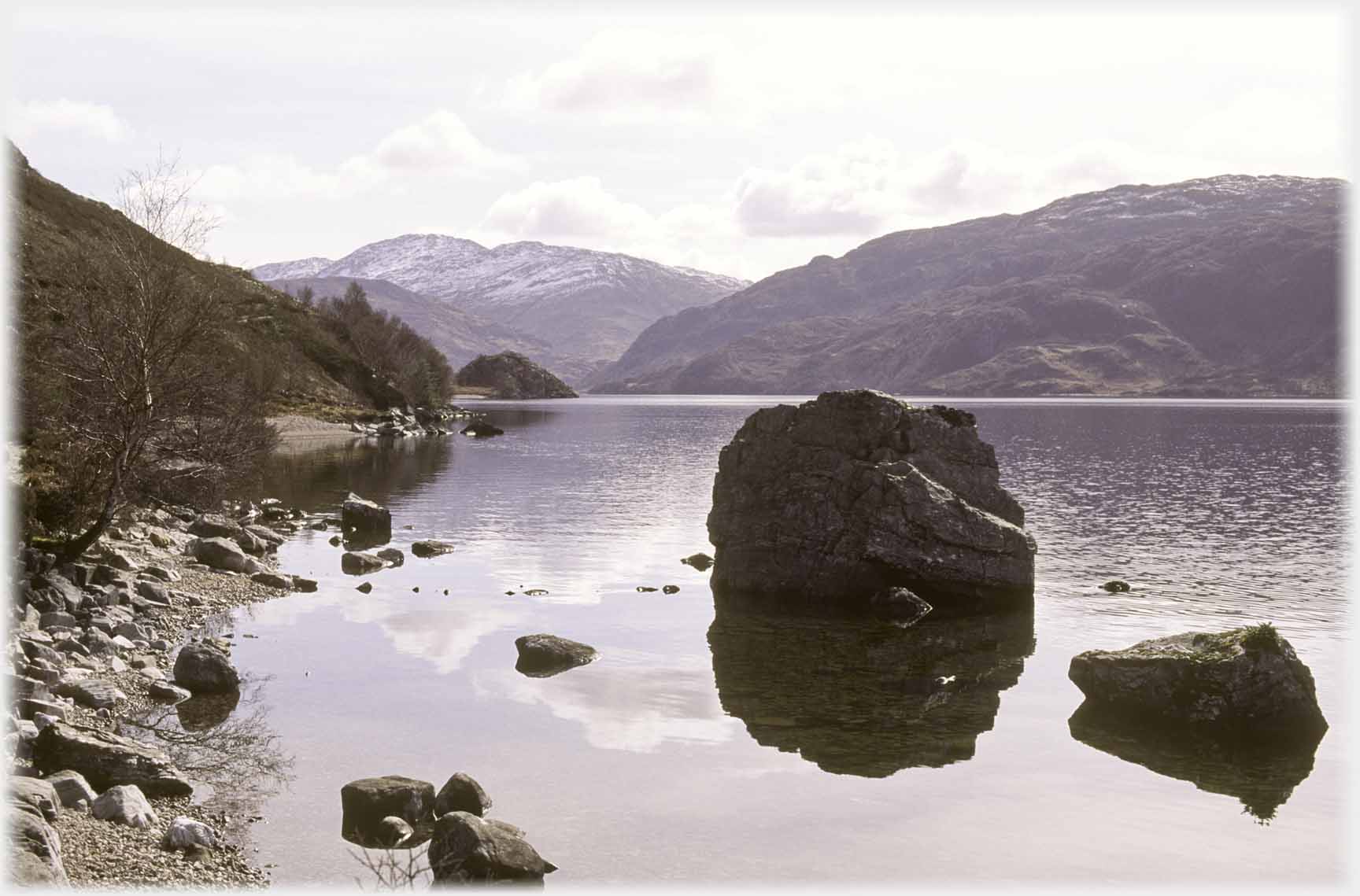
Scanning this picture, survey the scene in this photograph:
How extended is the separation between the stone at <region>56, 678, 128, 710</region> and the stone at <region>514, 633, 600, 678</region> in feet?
32.9

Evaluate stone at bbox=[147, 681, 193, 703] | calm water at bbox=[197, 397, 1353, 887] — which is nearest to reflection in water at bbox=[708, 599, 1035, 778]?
calm water at bbox=[197, 397, 1353, 887]

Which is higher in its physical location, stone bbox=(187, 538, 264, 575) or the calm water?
stone bbox=(187, 538, 264, 575)

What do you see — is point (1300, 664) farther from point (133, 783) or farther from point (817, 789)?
point (133, 783)

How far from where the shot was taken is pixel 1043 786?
22438 mm

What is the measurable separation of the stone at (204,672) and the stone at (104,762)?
18.8ft

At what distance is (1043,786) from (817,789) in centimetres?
472

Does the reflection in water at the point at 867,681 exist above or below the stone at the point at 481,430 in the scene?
below

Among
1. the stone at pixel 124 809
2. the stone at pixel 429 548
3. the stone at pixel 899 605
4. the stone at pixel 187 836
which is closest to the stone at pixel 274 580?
the stone at pixel 429 548

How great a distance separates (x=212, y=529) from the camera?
45.9 m

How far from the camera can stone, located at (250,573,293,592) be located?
132ft

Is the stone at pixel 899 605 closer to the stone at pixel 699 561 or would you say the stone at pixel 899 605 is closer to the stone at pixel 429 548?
the stone at pixel 699 561

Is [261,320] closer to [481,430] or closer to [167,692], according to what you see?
[481,430]

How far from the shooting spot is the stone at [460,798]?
1973 cm

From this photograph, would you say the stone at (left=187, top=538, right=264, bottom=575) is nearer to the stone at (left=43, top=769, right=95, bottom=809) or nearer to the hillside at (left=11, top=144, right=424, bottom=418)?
the stone at (left=43, top=769, right=95, bottom=809)
